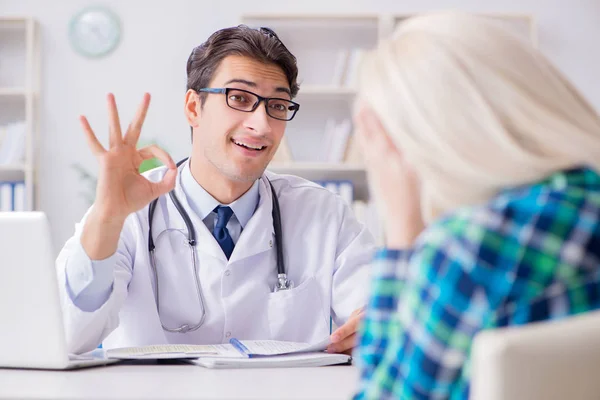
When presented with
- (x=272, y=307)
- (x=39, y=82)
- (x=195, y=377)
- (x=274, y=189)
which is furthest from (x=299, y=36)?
(x=195, y=377)

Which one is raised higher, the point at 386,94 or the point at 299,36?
the point at 299,36

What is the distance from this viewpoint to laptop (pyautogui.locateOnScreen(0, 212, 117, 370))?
1.22m

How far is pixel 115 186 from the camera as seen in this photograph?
1484 mm

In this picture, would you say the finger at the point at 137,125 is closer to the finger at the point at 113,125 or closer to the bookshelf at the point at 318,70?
the finger at the point at 113,125

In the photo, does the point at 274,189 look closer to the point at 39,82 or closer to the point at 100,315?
the point at 100,315

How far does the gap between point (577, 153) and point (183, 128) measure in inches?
143

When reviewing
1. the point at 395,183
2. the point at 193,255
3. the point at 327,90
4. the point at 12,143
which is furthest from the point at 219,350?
the point at 12,143

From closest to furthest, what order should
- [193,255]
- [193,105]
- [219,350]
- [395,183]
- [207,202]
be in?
1. [395,183]
2. [219,350]
3. [193,255]
4. [207,202]
5. [193,105]

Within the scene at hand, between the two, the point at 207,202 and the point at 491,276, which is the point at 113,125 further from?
the point at 491,276

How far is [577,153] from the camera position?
796mm

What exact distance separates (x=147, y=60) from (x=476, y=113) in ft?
12.2

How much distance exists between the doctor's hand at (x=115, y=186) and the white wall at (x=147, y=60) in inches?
109

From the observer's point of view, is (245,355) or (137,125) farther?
(137,125)

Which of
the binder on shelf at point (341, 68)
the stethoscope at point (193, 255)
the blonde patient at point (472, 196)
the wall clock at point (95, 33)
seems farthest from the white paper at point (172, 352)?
the wall clock at point (95, 33)
